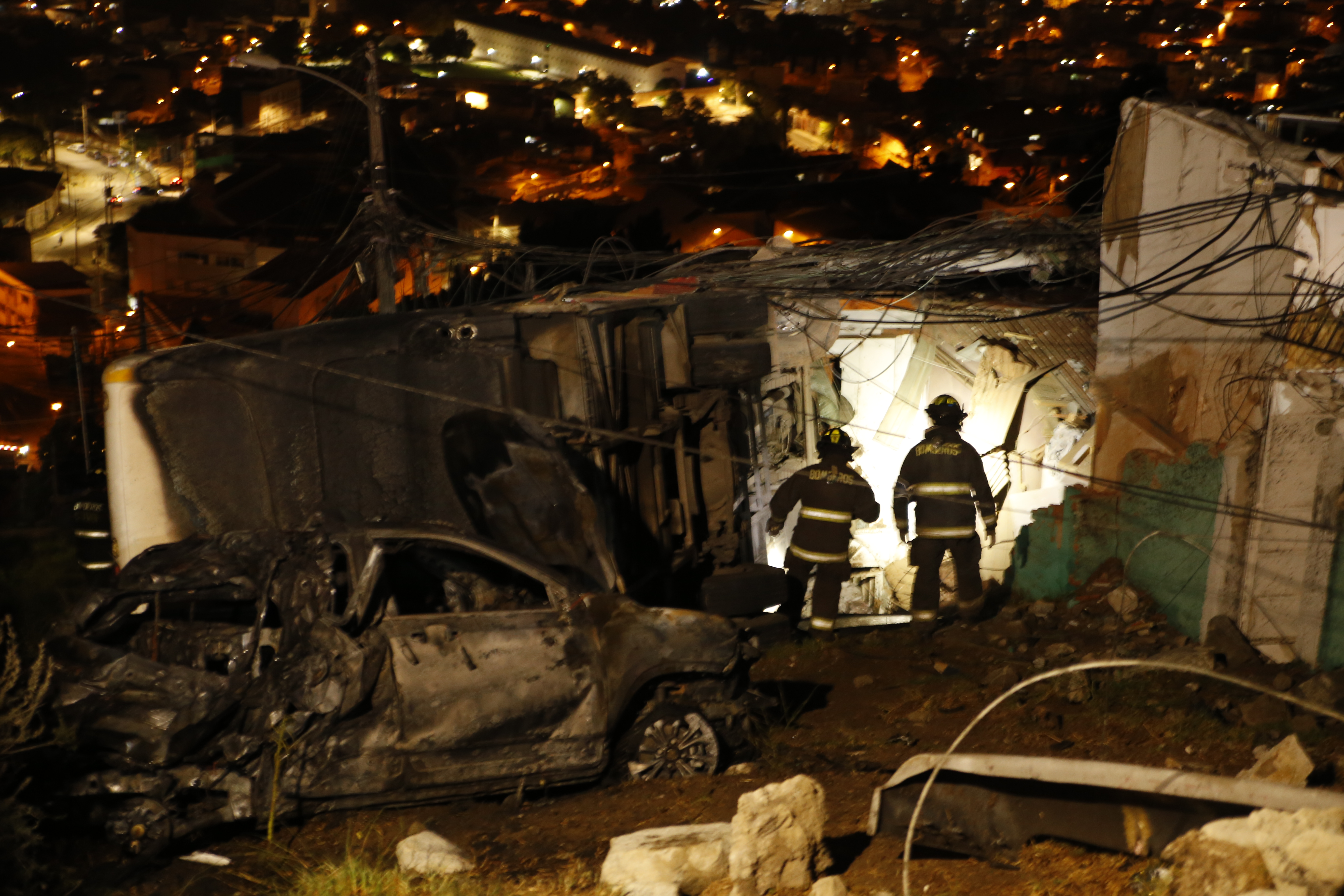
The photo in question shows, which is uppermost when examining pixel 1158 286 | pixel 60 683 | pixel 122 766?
pixel 1158 286

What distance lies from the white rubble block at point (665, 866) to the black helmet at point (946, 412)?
212 inches

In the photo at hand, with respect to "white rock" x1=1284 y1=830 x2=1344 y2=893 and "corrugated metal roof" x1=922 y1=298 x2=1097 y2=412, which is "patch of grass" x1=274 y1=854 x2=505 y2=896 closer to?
"white rock" x1=1284 y1=830 x2=1344 y2=893

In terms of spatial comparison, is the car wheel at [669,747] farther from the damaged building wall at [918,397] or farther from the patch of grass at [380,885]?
the damaged building wall at [918,397]


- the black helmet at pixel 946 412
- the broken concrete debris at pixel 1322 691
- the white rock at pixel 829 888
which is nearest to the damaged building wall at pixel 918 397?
the black helmet at pixel 946 412

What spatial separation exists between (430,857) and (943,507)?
566 centimetres

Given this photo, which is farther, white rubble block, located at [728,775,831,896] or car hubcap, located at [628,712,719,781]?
car hubcap, located at [628,712,719,781]

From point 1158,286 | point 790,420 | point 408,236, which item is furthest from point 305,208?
point 1158,286

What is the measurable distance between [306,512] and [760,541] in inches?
182

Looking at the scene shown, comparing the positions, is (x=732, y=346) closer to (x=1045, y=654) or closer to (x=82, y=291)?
(x=1045, y=654)

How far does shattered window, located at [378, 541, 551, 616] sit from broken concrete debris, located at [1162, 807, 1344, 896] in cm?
346

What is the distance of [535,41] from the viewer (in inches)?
2908

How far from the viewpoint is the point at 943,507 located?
9320 mm

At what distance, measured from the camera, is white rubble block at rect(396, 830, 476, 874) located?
16.0 feet

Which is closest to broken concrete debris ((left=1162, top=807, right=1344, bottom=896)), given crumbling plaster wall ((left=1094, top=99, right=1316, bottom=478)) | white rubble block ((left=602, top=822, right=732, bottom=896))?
white rubble block ((left=602, top=822, right=732, bottom=896))
